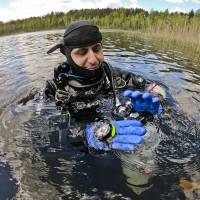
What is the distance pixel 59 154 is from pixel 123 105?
43.4 inches

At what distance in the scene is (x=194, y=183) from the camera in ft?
11.8

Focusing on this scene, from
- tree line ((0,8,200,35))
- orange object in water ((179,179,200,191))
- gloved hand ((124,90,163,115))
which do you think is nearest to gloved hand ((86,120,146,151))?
gloved hand ((124,90,163,115))

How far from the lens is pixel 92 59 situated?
14.1 feet

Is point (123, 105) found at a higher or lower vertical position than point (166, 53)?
higher

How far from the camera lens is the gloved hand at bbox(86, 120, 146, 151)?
3037 millimetres

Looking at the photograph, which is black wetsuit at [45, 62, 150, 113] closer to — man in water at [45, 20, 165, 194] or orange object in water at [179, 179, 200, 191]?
man in water at [45, 20, 165, 194]

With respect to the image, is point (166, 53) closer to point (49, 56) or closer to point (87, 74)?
point (49, 56)

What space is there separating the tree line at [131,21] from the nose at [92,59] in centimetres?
1235

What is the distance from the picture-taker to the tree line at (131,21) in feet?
59.1

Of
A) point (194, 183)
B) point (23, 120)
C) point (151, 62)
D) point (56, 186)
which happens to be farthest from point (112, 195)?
point (151, 62)

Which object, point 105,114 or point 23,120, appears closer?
point 105,114

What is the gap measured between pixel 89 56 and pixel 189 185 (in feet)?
6.22

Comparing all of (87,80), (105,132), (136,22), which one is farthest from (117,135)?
(136,22)

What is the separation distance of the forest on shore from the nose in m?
11.8
